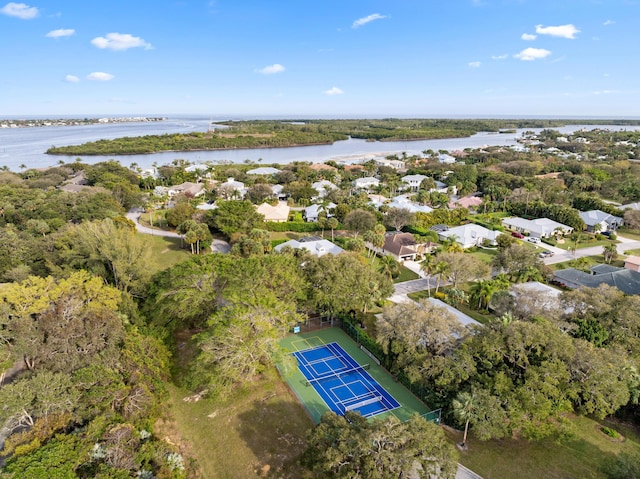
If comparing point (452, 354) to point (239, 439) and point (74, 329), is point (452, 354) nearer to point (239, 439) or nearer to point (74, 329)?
point (239, 439)

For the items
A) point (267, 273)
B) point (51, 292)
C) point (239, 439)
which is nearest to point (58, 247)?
point (51, 292)

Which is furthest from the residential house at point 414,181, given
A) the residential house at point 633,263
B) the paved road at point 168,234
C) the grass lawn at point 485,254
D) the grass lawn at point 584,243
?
the paved road at point 168,234

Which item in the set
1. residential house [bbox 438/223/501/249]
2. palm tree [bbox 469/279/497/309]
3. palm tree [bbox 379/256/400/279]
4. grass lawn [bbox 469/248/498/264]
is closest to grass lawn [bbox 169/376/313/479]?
palm tree [bbox 379/256/400/279]

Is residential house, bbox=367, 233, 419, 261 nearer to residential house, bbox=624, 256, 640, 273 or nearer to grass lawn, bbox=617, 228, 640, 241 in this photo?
residential house, bbox=624, 256, 640, 273

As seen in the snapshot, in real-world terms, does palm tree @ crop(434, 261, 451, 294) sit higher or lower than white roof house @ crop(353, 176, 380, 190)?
lower

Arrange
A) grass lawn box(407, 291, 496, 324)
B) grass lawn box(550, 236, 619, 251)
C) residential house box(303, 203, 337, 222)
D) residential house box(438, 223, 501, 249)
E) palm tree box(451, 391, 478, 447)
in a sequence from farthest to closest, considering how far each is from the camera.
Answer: residential house box(303, 203, 337, 222) → grass lawn box(550, 236, 619, 251) → residential house box(438, 223, 501, 249) → grass lawn box(407, 291, 496, 324) → palm tree box(451, 391, 478, 447)

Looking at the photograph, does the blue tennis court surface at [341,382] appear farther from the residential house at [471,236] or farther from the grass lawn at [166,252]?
the residential house at [471,236]

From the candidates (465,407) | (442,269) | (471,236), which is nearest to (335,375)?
(465,407)
